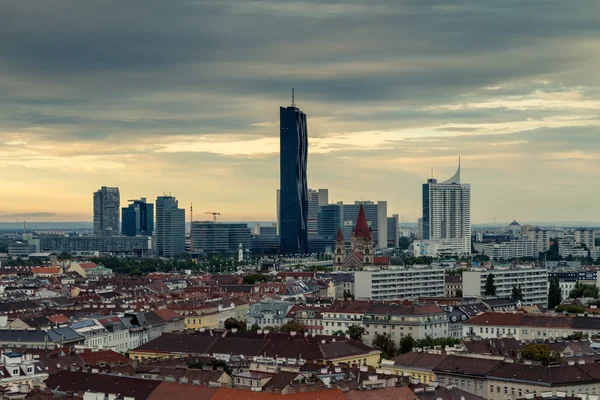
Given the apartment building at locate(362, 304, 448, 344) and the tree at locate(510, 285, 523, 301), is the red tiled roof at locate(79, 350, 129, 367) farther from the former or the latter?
the tree at locate(510, 285, 523, 301)

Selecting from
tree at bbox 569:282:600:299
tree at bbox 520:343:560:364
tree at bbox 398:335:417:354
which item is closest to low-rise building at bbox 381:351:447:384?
tree at bbox 520:343:560:364

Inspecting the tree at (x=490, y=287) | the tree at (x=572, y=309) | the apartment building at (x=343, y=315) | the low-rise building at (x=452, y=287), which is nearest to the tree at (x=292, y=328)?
the apartment building at (x=343, y=315)

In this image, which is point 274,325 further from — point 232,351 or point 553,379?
point 553,379

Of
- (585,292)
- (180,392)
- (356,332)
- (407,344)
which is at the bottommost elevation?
(407,344)

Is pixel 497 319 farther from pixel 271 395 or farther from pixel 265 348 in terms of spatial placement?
pixel 271 395

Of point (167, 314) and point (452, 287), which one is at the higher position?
point (452, 287)

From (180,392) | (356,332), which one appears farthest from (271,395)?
(356,332)

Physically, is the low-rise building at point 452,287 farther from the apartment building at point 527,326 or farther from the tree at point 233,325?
the apartment building at point 527,326
